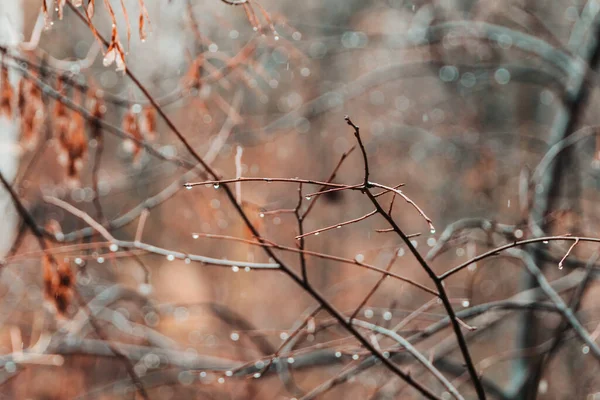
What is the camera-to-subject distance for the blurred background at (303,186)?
162 cm

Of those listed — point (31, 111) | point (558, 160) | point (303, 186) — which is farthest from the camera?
point (303, 186)

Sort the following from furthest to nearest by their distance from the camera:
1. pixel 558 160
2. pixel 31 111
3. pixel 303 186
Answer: pixel 303 186 < pixel 558 160 < pixel 31 111

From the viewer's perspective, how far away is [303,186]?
5.18m

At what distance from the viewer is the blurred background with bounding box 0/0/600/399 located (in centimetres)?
162

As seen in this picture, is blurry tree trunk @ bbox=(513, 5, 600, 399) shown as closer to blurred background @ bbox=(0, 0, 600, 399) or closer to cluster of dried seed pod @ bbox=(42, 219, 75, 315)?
blurred background @ bbox=(0, 0, 600, 399)

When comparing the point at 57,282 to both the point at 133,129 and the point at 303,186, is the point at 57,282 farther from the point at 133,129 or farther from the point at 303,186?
the point at 303,186

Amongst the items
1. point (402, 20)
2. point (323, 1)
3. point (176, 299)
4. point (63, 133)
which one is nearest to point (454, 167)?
point (402, 20)

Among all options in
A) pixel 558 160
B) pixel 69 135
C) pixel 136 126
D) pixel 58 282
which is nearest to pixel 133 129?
pixel 136 126

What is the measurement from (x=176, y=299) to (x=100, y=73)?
2.15 metres

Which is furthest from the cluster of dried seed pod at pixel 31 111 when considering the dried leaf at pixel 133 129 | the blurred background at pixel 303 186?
the dried leaf at pixel 133 129

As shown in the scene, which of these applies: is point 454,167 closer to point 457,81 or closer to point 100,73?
point 457,81

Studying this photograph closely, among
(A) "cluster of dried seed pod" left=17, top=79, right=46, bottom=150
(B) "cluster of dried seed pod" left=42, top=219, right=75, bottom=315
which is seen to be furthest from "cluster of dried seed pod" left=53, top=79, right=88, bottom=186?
(B) "cluster of dried seed pod" left=42, top=219, right=75, bottom=315

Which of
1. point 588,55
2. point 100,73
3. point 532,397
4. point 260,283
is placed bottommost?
point 260,283

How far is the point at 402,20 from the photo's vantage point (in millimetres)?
4359
